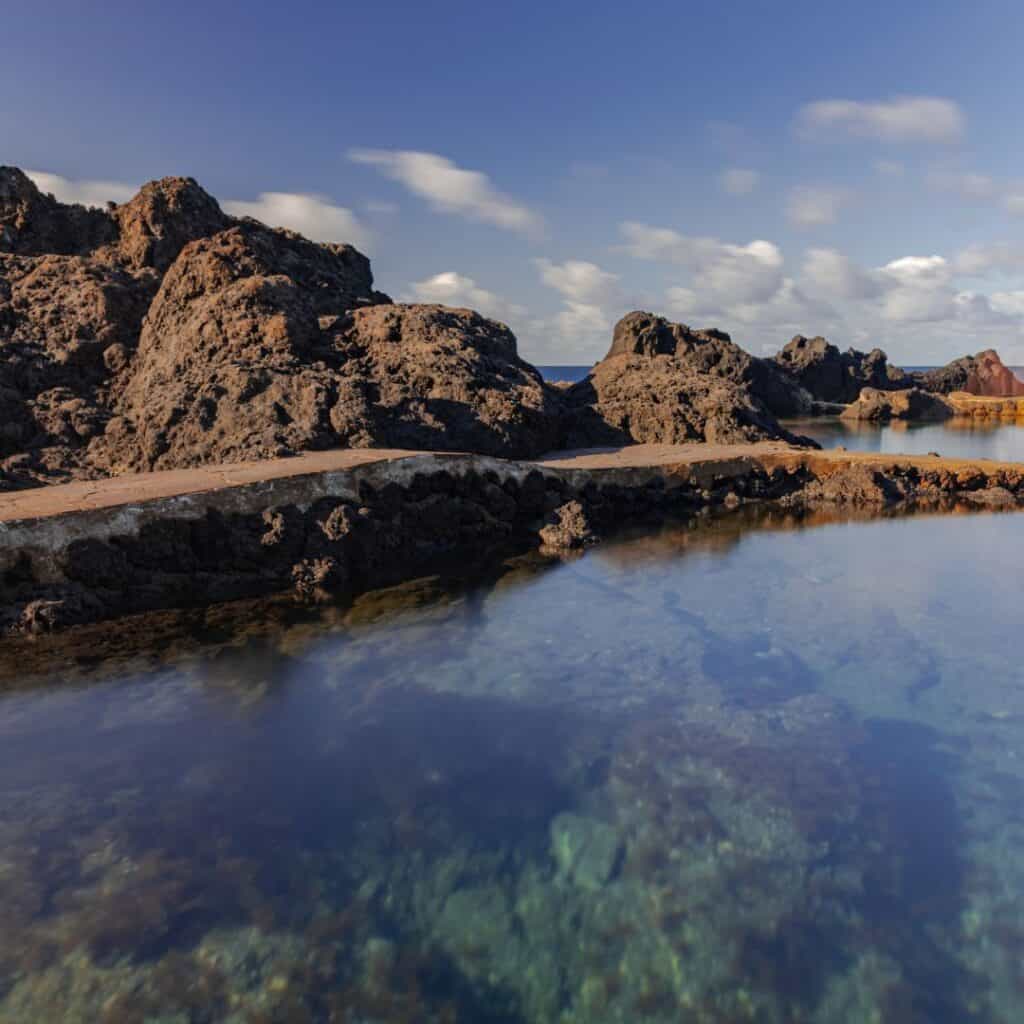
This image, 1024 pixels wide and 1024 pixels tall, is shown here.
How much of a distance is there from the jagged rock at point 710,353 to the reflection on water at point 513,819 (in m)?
19.5

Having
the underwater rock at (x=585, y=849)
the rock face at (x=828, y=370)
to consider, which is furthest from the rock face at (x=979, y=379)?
the underwater rock at (x=585, y=849)

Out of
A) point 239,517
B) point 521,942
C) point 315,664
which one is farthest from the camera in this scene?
point 239,517

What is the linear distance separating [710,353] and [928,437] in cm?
1110

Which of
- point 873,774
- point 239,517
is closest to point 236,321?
point 239,517

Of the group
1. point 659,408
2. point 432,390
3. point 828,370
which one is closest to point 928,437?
point 828,370

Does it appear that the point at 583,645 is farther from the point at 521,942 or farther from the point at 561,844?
the point at 521,942

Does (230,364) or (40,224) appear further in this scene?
(40,224)

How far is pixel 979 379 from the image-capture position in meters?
57.7

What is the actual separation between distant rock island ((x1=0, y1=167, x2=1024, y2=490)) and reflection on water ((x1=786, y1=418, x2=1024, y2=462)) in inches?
330

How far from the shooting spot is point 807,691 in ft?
25.4

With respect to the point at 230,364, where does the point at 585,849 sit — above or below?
below

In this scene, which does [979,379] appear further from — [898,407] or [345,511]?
[345,511]

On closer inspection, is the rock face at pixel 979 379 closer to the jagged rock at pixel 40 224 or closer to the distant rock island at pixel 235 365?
the distant rock island at pixel 235 365

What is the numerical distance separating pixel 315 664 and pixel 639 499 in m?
10.3
